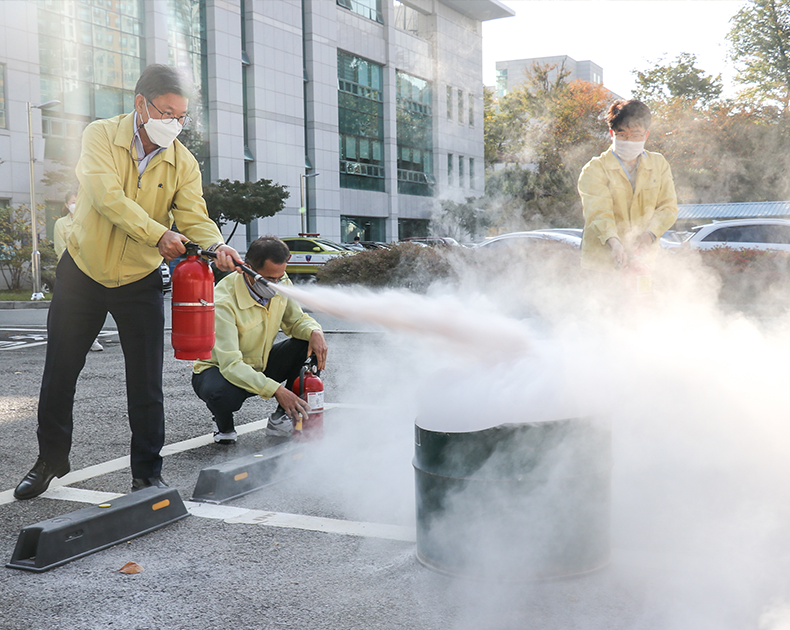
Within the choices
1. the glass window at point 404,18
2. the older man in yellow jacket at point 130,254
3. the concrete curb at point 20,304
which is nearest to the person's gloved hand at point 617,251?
the older man in yellow jacket at point 130,254

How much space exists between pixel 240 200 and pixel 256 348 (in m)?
26.4

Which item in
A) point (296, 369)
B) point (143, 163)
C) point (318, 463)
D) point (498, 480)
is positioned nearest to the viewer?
point (498, 480)

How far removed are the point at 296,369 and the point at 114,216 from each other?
189 centimetres

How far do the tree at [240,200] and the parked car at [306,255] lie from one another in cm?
694

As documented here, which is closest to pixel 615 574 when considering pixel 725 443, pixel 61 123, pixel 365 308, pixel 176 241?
pixel 725 443

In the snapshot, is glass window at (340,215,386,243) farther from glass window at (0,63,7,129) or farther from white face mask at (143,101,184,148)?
white face mask at (143,101,184,148)

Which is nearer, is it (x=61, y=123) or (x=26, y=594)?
(x=26, y=594)

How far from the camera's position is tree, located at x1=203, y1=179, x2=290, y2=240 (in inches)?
1167

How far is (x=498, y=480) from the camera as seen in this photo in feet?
8.28

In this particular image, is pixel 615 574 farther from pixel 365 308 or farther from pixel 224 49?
pixel 224 49

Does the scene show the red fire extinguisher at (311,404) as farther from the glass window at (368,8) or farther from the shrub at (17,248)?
the glass window at (368,8)

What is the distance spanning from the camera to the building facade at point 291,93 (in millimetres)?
26234

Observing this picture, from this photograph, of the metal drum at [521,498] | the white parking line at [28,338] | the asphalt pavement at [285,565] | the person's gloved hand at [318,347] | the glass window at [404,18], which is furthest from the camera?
the glass window at [404,18]

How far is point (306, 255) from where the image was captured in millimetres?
23672
